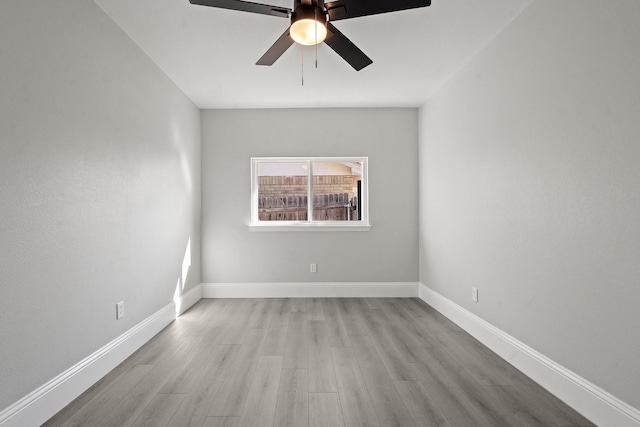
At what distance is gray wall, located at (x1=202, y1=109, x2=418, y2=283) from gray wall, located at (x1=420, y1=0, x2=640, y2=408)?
1.24 metres

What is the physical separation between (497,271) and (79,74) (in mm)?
3132

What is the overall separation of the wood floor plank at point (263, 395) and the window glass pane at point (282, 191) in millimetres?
2237

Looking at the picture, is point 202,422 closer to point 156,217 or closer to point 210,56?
point 156,217

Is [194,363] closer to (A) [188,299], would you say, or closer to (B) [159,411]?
(B) [159,411]

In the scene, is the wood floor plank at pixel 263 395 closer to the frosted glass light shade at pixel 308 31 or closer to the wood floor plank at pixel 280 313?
the wood floor plank at pixel 280 313

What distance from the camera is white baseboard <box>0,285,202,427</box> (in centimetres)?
163

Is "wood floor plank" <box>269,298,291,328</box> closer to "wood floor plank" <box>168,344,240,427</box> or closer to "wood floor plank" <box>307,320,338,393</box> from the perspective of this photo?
"wood floor plank" <box>307,320,338,393</box>

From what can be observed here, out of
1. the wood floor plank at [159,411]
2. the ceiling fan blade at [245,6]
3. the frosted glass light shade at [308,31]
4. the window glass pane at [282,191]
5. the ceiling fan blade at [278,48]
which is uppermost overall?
the ceiling fan blade at [245,6]

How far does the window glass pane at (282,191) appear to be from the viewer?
4473 millimetres

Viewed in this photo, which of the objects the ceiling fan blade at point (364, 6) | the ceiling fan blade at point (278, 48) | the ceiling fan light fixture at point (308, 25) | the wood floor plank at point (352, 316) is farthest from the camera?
the wood floor plank at point (352, 316)

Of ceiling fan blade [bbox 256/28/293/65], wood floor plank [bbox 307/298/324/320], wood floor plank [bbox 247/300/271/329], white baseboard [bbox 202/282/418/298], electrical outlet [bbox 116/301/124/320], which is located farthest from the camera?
white baseboard [bbox 202/282/418/298]

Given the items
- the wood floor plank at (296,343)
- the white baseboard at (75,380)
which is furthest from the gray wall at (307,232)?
the white baseboard at (75,380)

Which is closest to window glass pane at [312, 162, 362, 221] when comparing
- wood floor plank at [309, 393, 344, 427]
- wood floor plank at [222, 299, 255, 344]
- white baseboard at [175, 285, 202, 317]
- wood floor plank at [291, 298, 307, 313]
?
wood floor plank at [291, 298, 307, 313]

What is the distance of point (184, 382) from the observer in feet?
7.05
